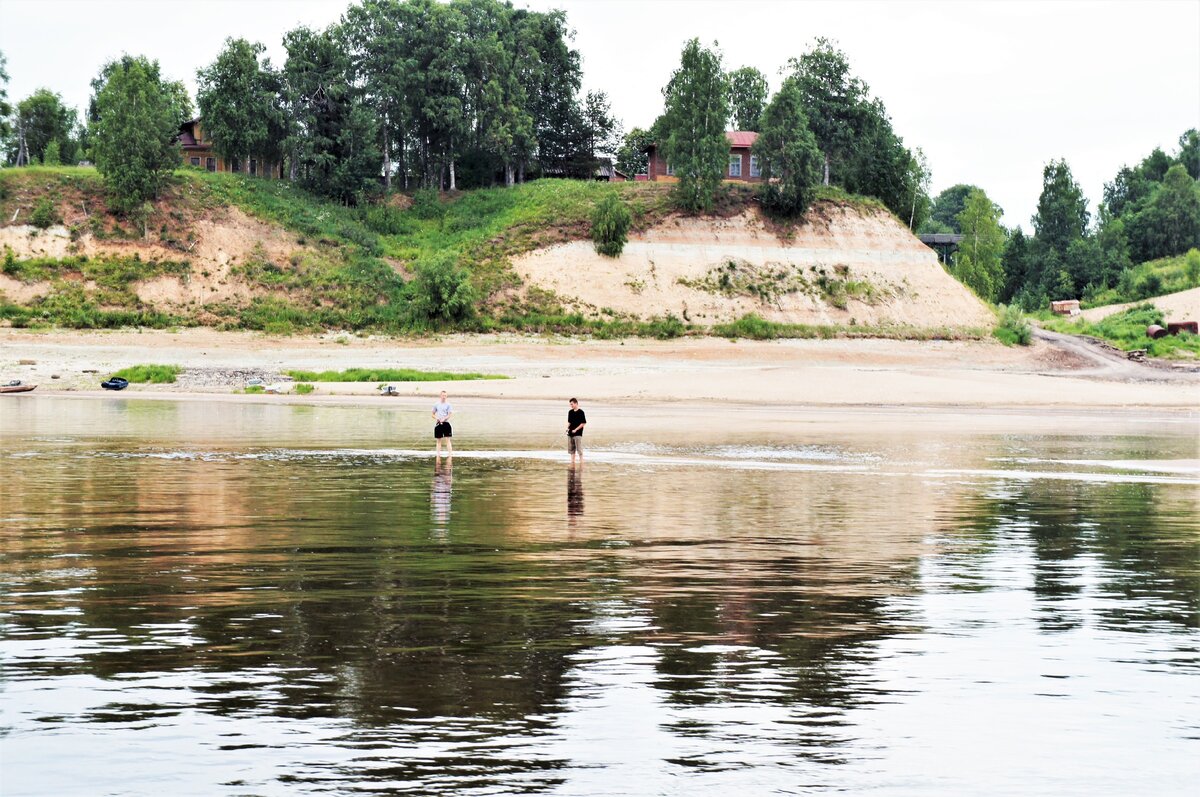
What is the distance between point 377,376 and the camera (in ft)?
200

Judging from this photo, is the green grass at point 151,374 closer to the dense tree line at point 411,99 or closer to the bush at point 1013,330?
the dense tree line at point 411,99

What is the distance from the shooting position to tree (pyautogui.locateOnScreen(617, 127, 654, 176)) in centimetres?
13488

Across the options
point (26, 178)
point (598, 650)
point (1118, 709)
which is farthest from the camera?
point (26, 178)

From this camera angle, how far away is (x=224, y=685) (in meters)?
8.97

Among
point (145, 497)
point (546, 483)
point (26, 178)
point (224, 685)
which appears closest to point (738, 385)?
point (546, 483)

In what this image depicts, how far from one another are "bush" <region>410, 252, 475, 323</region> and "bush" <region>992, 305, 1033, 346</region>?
36.7 metres

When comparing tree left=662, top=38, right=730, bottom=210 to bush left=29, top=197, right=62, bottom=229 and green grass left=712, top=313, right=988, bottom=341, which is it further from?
bush left=29, top=197, right=62, bottom=229

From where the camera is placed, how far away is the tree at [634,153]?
13488 centimetres

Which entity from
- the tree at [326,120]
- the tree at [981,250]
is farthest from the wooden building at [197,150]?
the tree at [981,250]

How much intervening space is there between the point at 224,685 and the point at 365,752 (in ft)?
6.26

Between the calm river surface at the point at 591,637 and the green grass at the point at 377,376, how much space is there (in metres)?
36.8

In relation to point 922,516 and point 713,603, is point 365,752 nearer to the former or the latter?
point 713,603

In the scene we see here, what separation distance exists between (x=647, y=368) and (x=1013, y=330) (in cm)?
3339

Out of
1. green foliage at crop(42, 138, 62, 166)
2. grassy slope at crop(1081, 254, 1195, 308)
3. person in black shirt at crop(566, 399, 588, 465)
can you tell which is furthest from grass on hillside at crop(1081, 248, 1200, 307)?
person in black shirt at crop(566, 399, 588, 465)
